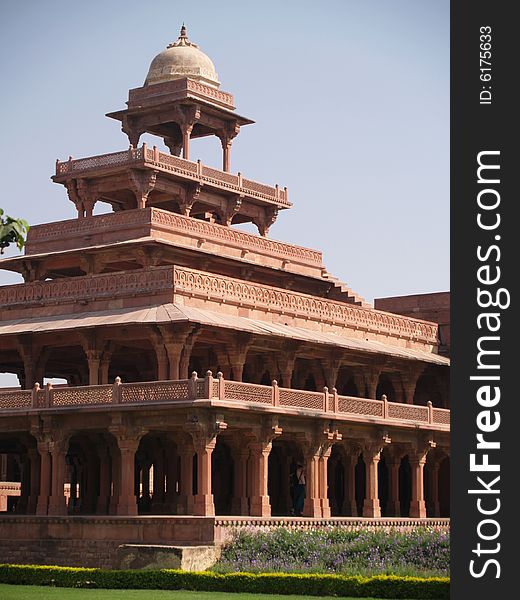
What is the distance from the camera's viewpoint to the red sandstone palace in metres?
46.0

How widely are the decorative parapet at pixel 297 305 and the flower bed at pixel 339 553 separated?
29.6 feet

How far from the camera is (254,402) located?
4528 cm

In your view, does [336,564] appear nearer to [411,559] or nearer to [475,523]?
[411,559]

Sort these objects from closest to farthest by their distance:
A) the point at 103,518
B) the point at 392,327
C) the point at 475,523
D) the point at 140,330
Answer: the point at 475,523 < the point at 103,518 < the point at 140,330 < the point at 392,327

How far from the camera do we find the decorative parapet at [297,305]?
48312mm

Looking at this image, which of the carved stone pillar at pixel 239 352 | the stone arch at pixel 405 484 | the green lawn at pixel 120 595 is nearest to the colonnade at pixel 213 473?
the stone arch at pixel 405 484

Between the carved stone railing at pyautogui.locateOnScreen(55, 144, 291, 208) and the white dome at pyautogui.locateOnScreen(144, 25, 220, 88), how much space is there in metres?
3.72

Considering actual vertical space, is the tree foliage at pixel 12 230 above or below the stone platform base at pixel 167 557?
above

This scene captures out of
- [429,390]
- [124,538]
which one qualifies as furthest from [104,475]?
[429,390]

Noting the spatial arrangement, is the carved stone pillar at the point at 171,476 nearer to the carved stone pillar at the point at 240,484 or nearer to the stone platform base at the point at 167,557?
the carved stone pillar at the point at 240,484

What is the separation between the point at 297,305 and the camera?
172 ft

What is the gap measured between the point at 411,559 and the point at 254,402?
8.27 m

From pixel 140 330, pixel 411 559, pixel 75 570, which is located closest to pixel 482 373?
pixel 411 559

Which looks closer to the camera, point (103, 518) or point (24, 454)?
point (103, 518)
